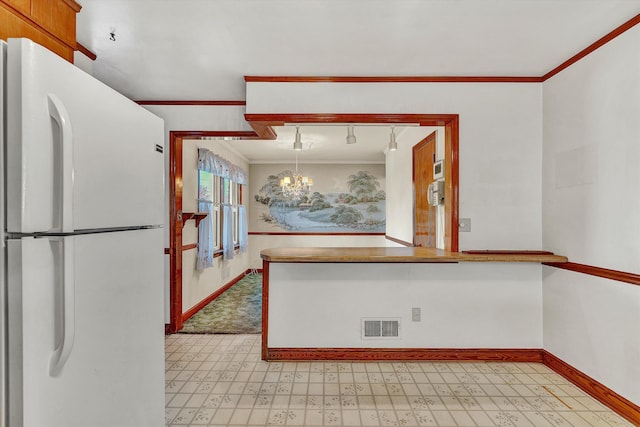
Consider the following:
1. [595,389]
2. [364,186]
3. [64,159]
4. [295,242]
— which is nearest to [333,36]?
[64,159]

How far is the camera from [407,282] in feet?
9.86

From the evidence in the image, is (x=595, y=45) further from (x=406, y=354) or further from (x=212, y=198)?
(x=212, y=198)

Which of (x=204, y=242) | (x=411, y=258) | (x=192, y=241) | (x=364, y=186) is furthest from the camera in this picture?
(x=364, y=186)

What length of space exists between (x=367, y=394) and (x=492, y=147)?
213 centimetres

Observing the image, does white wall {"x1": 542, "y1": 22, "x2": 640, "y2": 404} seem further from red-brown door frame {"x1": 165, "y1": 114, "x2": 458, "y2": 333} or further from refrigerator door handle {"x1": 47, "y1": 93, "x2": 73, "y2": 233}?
refrigerator door handle {"x1": 47, "y1": 93, "x2": 73, "y2": 233}

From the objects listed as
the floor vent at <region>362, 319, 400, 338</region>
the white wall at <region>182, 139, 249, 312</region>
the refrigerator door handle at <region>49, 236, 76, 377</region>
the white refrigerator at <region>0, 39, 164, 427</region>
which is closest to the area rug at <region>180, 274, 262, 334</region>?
the white wall at <region>182, 139, 249, 312</region>

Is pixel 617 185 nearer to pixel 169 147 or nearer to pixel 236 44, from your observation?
pixel 236 44

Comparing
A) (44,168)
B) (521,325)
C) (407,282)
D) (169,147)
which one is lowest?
(521,325)

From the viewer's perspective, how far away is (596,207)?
237cm

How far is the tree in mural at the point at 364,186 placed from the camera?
7.56 metres

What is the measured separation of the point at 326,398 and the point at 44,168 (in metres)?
2.07

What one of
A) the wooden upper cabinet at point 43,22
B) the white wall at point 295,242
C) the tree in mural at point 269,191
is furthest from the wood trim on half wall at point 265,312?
the tree in mural at point 269,191

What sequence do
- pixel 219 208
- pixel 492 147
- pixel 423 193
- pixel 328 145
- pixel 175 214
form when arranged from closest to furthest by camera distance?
pixel 492 147 < pixel 175 214 < pixel 423 193 < pixel 219 208 < pixel 328 145

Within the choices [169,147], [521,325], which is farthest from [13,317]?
[521,325]
